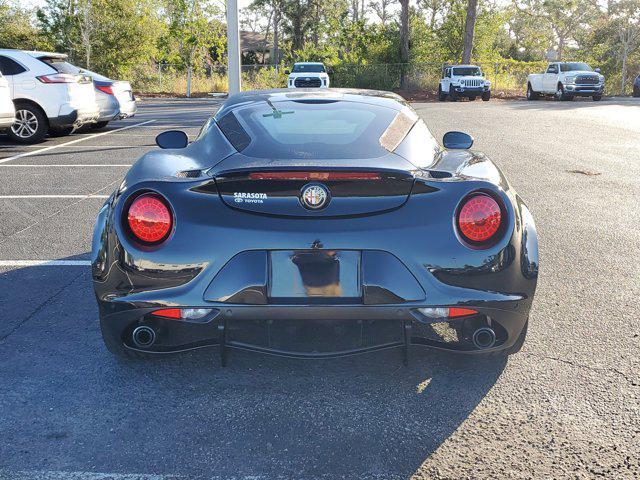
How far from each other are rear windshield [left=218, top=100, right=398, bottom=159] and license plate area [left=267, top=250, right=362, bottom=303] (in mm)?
532

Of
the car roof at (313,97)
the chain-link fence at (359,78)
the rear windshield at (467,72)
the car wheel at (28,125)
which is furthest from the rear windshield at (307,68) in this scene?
the car roof at (313,97)

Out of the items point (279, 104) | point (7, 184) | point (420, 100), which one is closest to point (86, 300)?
point (279, 104)

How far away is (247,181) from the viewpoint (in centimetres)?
296

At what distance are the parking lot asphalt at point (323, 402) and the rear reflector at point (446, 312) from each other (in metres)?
0.42

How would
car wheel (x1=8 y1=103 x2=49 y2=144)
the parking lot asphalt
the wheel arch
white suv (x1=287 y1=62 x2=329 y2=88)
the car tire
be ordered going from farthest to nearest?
white suv (x1=287 y1=62 x2=329 y2=88) < the car tire < car wheel (x1=8 y1=103 x2=49 y2=144) < the wheel arch < the parking lot asphalt

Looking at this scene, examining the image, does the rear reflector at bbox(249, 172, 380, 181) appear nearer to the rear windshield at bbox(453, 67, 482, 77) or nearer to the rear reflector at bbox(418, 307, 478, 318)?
the rear reflector at bbox(418, 307, 478, 318)

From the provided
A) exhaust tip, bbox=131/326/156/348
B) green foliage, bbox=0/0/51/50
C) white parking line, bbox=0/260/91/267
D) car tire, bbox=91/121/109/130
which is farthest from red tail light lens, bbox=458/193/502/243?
green foliage, bbox=0/0/51/50

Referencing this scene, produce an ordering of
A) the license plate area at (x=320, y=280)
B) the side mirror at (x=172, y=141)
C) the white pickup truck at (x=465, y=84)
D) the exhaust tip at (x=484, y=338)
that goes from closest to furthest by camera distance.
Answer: the license plate area at (x=320, y=280)
the exhaust tip at (x=484, y=338)
the side mirror at (x=172, y=141)
the white pickup truck at (x=465, y=84)

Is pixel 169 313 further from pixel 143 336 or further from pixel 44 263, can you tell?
pixel 44 263

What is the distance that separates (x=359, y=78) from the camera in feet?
130

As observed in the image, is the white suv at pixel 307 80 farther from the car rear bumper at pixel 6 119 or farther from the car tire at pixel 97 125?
the car rear bumper at pixel 6 119

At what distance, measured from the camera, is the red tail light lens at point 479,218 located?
2.98 m

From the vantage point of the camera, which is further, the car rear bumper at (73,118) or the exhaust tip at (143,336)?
the car rear bumper at (73,118)

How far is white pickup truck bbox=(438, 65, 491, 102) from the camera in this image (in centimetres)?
3184
